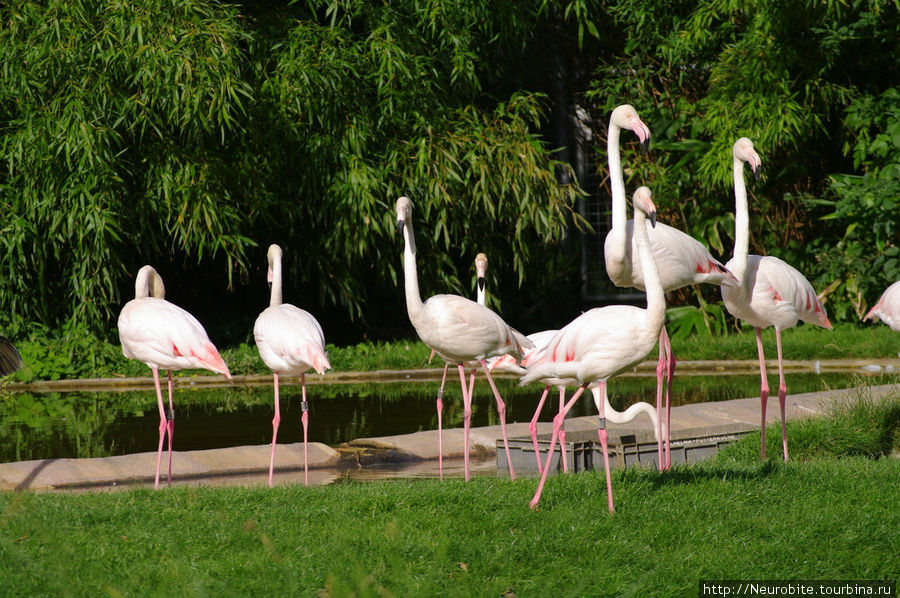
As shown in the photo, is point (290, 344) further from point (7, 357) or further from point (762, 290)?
point (762, 290)

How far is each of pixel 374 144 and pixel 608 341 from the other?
7.84 meters

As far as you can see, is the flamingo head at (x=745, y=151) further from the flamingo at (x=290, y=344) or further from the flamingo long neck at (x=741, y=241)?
the flamingo at (x=290, y=344)

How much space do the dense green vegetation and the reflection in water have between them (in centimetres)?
164

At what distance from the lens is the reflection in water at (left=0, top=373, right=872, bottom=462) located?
7.09m

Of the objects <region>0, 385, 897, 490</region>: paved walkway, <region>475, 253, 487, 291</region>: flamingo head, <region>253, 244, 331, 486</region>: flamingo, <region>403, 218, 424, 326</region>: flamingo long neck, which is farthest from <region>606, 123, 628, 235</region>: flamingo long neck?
<region>253, 244, 331, 486</region>: flamingo

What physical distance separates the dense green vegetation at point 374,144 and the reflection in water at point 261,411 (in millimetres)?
1642

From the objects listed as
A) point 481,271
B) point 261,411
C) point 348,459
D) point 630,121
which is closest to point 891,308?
point 630,121

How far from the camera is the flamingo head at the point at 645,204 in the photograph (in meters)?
4.48

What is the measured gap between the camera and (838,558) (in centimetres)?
372

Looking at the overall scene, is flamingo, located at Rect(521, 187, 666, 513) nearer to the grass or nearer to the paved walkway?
the grass

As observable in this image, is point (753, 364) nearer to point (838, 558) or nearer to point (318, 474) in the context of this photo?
point (318, 474)

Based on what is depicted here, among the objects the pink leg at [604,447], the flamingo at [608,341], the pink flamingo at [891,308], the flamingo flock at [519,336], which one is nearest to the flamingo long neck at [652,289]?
the flamingo at [608,341]

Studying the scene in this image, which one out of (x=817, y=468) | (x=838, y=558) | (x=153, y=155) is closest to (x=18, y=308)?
(x=153, y=155)

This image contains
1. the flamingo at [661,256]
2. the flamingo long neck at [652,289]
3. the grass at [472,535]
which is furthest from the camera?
the flamingo at [661,256]
